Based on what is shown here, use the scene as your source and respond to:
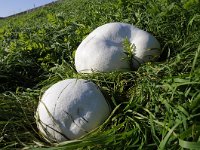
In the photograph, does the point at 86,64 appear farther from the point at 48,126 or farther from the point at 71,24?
the point at 71,24

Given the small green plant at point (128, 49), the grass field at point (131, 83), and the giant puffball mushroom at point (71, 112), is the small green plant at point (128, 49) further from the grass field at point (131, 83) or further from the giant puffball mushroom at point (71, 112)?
the giant puffball mushroom at point (71, 112)

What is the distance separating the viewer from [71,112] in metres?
2.88

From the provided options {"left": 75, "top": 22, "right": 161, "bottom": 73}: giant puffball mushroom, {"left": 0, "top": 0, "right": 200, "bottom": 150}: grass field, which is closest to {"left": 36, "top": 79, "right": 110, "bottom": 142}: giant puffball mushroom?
{"left": 0, "top": 0, "right": 200, "bottom": 150}: grass field

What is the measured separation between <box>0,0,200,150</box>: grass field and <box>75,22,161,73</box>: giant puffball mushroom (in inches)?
4.0

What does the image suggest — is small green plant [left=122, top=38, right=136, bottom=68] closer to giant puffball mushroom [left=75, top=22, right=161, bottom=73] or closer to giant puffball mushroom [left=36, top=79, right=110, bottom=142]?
giant puffball mushroom [left=75, top=22, right=161, bottom=73]

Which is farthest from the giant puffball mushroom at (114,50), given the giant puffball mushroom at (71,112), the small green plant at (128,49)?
the giant puffball mushroom at (71,112)

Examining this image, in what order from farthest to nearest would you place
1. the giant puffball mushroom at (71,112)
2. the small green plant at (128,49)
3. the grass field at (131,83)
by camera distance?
the small green plant at (128,49) < the giant puffball mushroom at (71,112) < the grass field at (131,83)

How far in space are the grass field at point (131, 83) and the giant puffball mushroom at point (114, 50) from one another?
0.33 feet

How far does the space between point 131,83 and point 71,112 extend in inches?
23.0

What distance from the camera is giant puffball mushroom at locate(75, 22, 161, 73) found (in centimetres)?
344

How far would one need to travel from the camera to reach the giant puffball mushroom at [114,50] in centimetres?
344

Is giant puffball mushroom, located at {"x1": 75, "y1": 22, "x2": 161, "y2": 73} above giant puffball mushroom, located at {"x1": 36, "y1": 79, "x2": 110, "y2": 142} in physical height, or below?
above

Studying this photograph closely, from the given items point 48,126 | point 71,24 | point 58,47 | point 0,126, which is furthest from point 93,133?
point 71,24

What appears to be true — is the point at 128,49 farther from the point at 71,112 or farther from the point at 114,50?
the point at 71,112
